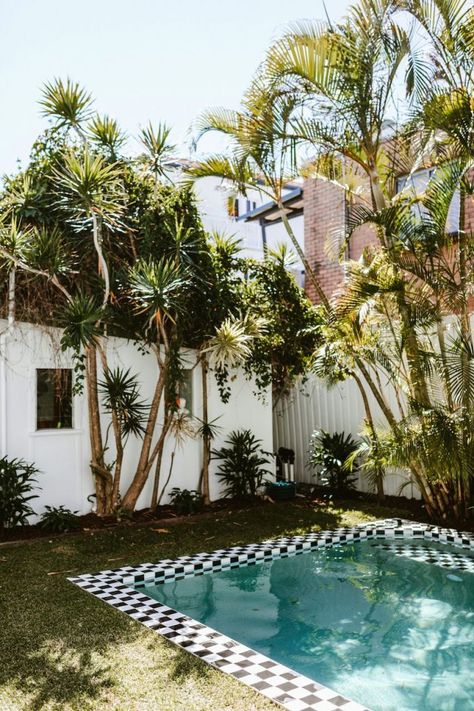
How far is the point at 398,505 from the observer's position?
34.3 ft

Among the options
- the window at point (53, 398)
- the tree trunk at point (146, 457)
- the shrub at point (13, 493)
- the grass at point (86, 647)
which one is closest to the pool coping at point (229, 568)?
the grass at point (86, 647)

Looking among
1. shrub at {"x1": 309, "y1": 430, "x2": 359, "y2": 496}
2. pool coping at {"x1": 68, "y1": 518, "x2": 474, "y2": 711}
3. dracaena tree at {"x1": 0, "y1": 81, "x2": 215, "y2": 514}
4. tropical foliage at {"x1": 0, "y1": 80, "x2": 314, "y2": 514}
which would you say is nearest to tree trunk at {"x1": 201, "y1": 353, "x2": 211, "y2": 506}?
tropical foliage at {"x1": 0, "y1": 80, "x2": 314, "y2": 514}

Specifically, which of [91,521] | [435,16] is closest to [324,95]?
[435,16]

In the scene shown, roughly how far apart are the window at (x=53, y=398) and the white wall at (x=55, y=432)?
3.4 inches

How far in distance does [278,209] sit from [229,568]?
12.1 metres

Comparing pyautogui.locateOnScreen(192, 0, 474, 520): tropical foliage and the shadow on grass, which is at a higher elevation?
pyautogui.locateOnScreen(192, 0, 474, 520): tropical foliage

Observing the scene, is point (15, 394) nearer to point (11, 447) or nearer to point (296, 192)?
point (11, 447)

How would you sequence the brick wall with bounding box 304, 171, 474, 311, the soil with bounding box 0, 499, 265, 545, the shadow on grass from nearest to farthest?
the shadow on grass → the soil with bounding box 0, 499, 265, 545 → the brick wall with bounding box 304, 171, 474, 311

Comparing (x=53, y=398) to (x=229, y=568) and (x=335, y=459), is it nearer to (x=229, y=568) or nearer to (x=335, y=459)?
(x=229, y=568)

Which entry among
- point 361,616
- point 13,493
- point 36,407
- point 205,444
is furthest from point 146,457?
point 361,616

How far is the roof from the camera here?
653 inches

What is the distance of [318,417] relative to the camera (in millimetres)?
12469

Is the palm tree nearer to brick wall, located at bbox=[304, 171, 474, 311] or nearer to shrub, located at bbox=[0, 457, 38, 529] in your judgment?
shrub, located at bbox=[0, 457, 38, 529]

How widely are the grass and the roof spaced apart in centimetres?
1029
